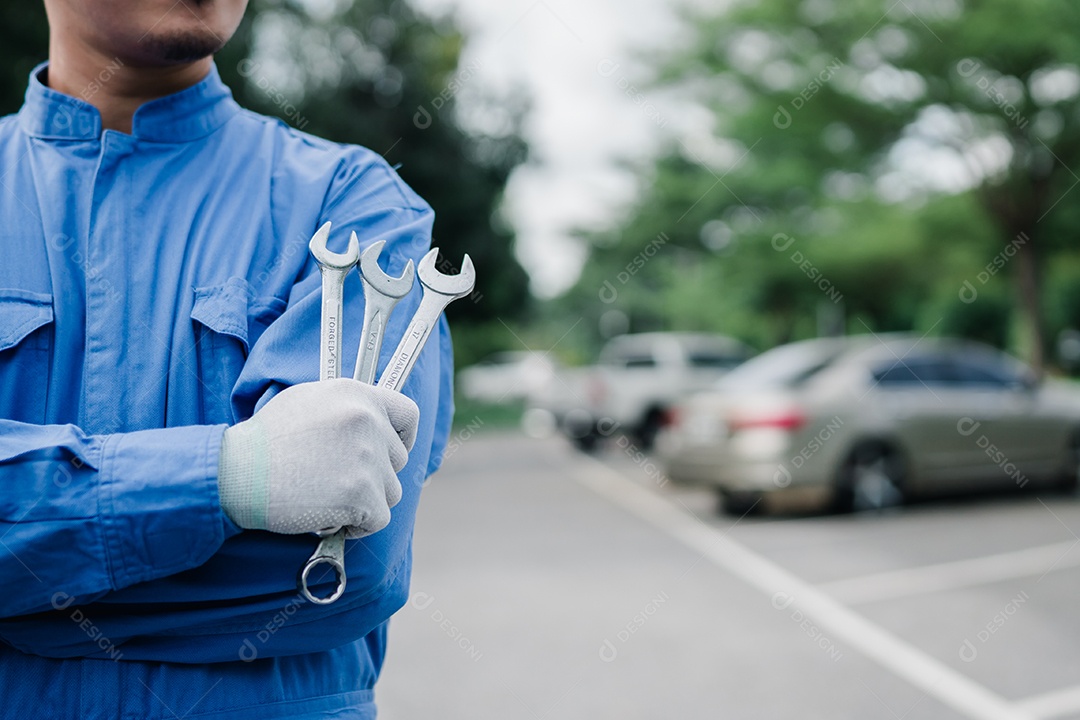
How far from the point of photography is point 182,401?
1.18m

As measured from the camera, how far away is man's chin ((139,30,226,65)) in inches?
51.8

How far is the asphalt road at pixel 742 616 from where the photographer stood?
413 cm

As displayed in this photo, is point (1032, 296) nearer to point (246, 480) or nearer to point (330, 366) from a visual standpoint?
point (330, 366)

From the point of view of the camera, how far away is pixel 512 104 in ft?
65.4

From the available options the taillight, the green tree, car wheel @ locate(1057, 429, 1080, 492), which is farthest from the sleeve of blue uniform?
the green tree

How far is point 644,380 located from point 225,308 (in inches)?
535

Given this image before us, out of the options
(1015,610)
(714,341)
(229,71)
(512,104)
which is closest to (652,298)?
(512,104)

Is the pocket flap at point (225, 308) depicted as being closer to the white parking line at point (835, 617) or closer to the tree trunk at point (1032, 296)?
the white parking line at point (835, 617)

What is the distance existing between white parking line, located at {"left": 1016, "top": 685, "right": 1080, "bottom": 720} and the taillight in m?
4.13

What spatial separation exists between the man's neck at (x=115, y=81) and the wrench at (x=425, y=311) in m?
0.54

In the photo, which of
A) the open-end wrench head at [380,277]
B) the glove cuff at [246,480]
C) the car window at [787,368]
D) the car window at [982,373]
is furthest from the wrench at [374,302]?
the car window at [982,373]

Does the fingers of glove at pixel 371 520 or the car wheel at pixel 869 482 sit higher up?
the fingers of glove at pixel 371 520

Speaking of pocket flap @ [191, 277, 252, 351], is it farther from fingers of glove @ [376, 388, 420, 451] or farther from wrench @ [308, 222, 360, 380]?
fingers of glove @ [376, 388, 420, 451]

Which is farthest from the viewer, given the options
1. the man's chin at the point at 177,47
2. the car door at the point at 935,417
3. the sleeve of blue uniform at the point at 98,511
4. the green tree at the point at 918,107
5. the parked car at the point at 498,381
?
the parked car at the point at 498,381
